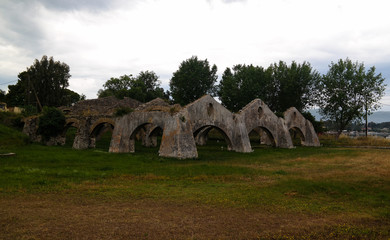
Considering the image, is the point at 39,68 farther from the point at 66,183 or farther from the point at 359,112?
the point at 359,112

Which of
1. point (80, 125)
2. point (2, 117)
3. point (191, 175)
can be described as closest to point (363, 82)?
point (191, 175)

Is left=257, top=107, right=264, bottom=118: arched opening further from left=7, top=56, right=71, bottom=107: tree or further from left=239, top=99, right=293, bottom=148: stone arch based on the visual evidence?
left=7, top=56, right=71, bottom=107: tree

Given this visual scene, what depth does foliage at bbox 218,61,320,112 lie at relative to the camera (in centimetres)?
4403

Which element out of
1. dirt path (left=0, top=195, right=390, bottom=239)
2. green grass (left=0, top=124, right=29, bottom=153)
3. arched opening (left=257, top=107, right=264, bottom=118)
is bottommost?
dirt path (left=0, top=195, right=390, bottom=239)

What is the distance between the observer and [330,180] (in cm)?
1191

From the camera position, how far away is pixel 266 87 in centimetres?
4594

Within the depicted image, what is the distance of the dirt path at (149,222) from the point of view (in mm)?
5816

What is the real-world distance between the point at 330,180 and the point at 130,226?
957 cm

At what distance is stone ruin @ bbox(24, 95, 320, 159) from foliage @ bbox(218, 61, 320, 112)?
31.6ft

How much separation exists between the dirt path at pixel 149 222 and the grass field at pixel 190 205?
0.02 metres

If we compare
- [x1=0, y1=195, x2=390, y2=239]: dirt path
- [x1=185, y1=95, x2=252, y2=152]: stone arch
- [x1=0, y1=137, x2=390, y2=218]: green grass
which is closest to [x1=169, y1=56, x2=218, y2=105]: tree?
[x1=185, y1=95, x2=252, y2=152]: stone arch

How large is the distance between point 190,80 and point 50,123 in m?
28.3

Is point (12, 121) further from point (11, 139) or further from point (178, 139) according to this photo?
point (178, 139)

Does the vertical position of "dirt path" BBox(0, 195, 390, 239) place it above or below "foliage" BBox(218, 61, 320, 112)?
below
